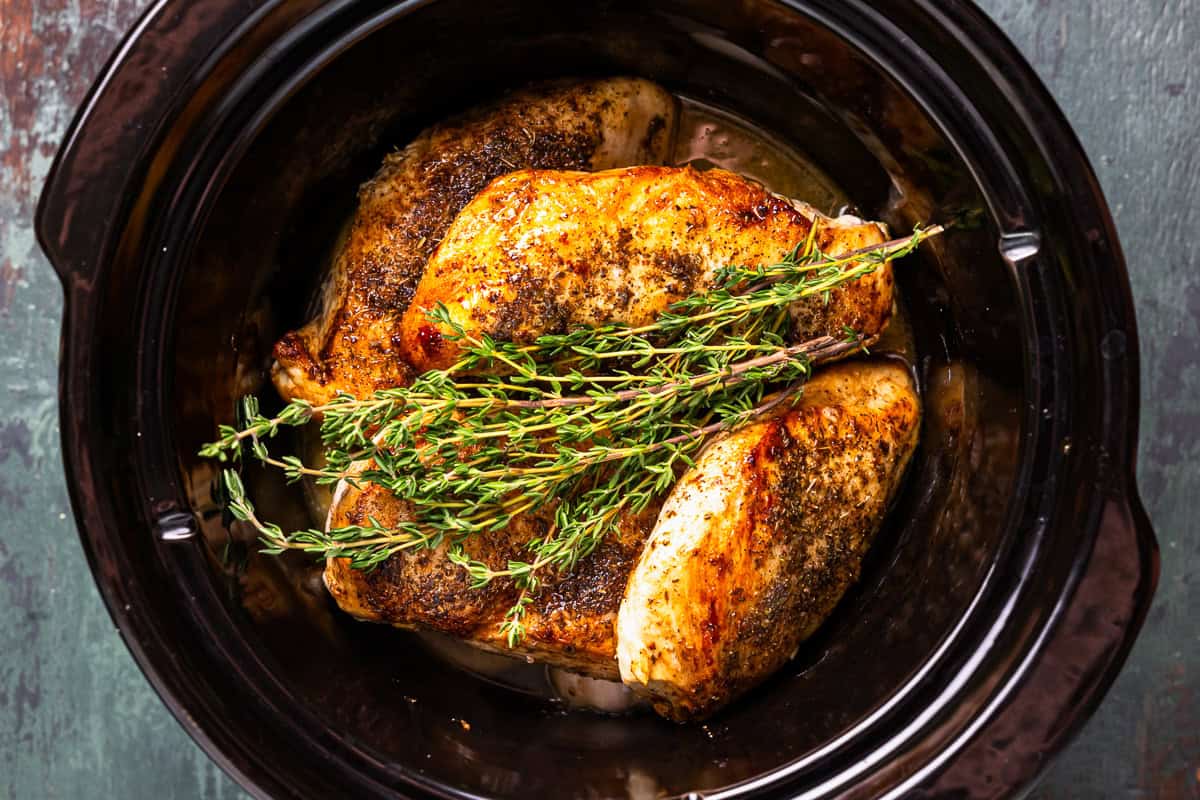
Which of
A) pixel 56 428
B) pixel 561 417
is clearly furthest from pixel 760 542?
pixel 56 428

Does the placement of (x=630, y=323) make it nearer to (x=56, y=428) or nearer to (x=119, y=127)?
(x=119, y=127)

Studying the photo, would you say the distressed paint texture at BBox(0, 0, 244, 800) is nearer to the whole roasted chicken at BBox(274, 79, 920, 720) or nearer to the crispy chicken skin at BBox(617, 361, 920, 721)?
the whole roasted chicken at BBox(274, 79, 920, 720)

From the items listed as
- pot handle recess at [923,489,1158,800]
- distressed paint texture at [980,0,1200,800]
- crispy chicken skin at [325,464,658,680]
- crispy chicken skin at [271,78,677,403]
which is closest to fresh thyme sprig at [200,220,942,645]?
crispy chicken skin at [325,464,658,680]

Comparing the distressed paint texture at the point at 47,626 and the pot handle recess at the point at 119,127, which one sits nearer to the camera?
the pot handle recess at the point at 119,127

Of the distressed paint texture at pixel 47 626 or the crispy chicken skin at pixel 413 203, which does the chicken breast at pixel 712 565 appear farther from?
the distressed paint texture at pixel 47 626

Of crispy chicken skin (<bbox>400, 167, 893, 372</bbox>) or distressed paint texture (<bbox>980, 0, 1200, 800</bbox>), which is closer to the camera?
crispy chicken skin (<bbox>400, 167, 893, 372</bbox>)

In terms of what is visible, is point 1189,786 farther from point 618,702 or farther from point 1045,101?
point 1045,101

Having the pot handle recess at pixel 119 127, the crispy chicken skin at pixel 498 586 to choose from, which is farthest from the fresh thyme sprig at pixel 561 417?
the pot handle recess at pixel 119 127
